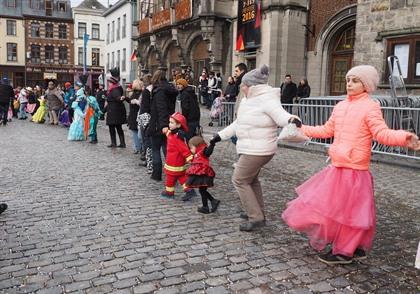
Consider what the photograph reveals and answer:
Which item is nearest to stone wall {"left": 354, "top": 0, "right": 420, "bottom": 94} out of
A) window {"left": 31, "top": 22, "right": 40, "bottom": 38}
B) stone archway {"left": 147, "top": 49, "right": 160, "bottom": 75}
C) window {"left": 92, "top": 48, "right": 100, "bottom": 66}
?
stone archway {"left": 147, "top": 49, "right": 160, "bottom": 75}

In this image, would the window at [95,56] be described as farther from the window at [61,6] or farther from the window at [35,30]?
the window at [35,30]

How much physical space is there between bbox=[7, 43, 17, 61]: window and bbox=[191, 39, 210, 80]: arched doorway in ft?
122

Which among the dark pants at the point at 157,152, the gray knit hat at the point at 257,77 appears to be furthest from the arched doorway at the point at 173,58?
the gray knit hat at the point at 257,77

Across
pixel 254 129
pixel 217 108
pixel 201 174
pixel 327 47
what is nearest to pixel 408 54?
pixel 327 47

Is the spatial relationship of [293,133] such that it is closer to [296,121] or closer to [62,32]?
[296,121]

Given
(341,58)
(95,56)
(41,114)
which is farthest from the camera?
(95,56)

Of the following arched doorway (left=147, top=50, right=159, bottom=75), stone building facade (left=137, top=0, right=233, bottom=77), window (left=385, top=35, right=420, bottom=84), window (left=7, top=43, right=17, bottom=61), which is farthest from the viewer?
window (left=7, top=43, right=17, bottom=61)

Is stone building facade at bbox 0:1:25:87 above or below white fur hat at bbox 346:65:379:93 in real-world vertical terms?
above

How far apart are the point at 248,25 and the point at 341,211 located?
18.7 meters

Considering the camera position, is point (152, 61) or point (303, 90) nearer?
point (303, 90)

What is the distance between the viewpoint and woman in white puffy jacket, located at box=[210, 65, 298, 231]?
4.61 metres

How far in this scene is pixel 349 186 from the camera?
12.6ft

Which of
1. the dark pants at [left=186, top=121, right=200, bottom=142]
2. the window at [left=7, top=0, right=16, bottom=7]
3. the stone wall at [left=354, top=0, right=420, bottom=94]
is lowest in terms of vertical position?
Result: the dark pants at [left=186, top=121, right=200, bottom=142]

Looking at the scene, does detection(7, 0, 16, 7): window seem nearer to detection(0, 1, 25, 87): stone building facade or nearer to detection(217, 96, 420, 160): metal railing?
detection(0, 1, 25, 87): stone building facade
